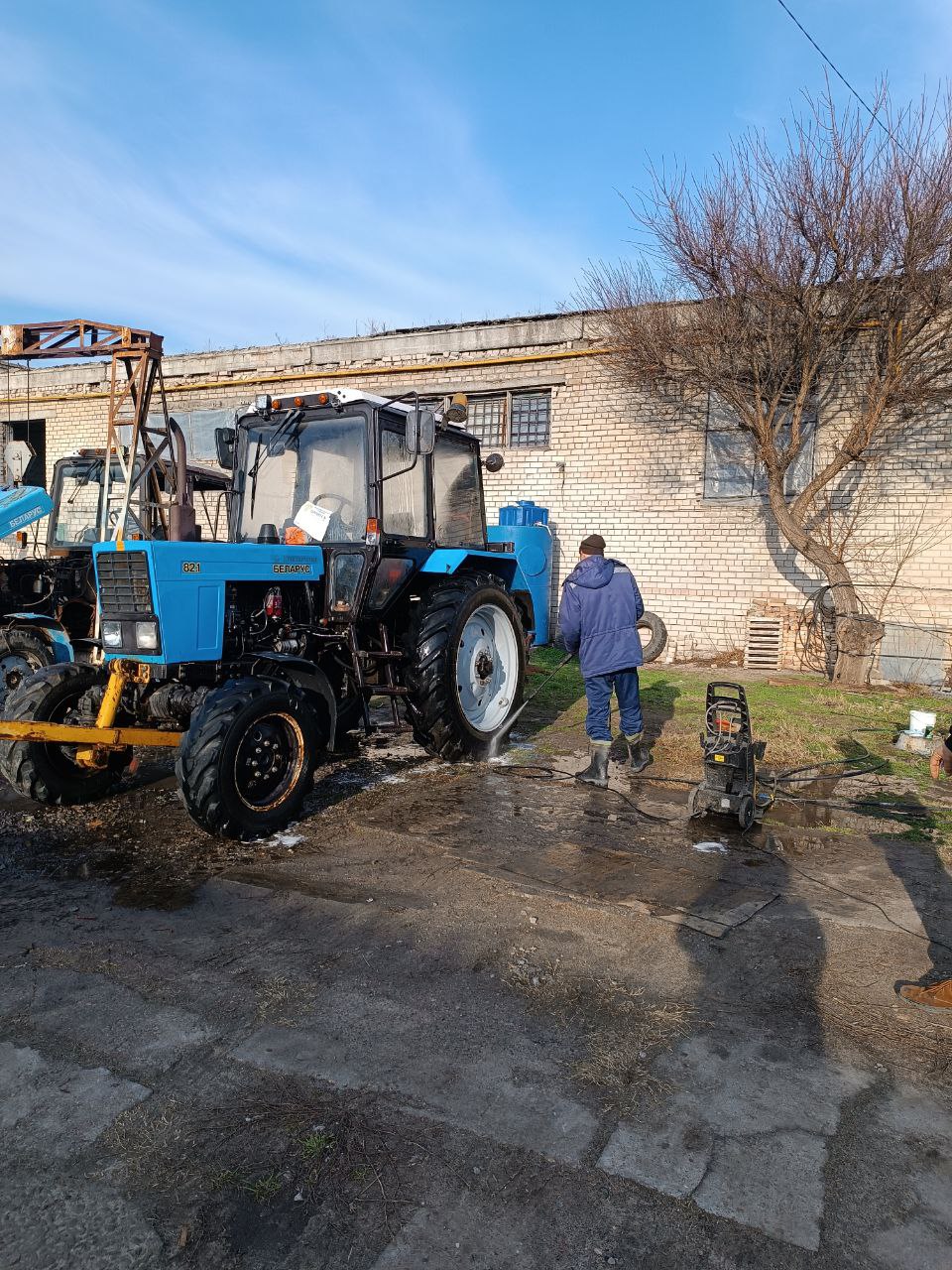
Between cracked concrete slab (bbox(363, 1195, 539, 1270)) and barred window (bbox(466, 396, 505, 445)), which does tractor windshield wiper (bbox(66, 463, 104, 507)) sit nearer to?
barred window (bbox(466, 396, 505, 445))

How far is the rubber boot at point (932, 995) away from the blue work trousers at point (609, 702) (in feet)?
9.88

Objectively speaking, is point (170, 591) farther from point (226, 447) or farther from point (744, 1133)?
point (744, 1133)

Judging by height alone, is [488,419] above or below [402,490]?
above

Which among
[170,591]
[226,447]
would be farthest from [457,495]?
[170,591]

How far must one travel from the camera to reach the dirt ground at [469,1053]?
193 centimetres

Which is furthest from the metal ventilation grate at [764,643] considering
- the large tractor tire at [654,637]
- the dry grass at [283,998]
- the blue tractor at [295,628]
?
the dry grass at [283,998]

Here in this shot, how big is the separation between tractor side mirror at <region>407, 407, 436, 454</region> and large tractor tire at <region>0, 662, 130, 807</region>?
90.8 inches

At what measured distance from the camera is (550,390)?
1247 centimetres

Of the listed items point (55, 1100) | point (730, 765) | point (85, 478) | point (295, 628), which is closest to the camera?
point (55, 1100)

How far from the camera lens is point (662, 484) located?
11.8 metres

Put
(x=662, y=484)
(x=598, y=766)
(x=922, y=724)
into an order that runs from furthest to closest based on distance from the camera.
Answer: (x=662, y=484) < (x=922, y=724) < (x=598, y=766)

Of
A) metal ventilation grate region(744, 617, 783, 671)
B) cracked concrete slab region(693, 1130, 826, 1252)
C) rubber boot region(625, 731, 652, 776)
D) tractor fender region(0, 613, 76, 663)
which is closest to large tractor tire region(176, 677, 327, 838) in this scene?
rubber boot region(625, 731, 652, 776)

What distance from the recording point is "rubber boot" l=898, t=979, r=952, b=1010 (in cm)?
287

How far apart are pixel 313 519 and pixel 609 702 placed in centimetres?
238
